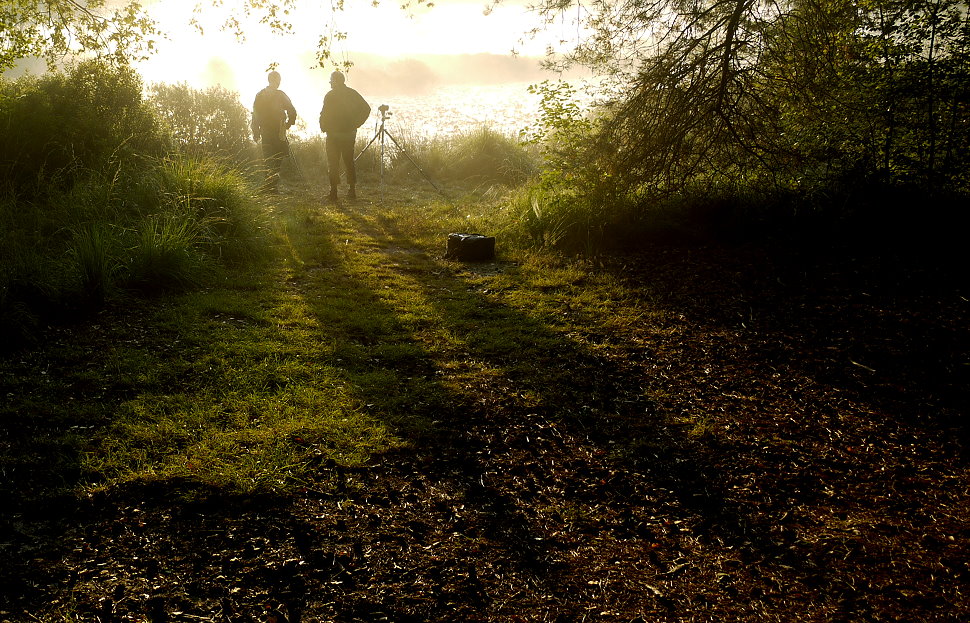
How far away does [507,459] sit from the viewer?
2.99 meters

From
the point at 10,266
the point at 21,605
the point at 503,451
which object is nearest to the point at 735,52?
the point at 503,451

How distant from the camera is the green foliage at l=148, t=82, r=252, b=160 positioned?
1226 centimetres

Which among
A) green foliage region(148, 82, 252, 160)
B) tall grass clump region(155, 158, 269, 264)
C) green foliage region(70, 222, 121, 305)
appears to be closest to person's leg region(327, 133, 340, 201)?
green foliage region(148, 82, 252, 160)

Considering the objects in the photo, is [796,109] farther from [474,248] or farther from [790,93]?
[474,248]

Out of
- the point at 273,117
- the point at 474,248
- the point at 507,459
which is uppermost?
the point at 273,117

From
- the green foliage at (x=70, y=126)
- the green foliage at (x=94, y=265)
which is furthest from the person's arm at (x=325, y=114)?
the green foliage at (x=94, y=265)

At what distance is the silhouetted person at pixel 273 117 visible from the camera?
1044 centimetres

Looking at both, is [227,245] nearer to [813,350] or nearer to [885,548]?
[813,350]

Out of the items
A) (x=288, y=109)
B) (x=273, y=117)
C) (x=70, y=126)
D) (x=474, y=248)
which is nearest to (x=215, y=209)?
(x=70, y=126)

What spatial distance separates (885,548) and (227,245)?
6.12 m

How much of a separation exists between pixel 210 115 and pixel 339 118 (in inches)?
173

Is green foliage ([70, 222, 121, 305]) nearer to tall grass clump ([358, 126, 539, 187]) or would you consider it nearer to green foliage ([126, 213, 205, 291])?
green foliage ([126, 213, 205, 291])

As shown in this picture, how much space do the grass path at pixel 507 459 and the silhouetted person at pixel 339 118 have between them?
5.88 meters

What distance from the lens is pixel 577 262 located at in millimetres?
6207
